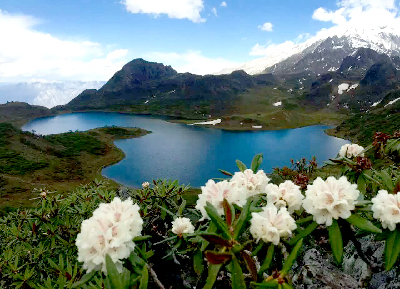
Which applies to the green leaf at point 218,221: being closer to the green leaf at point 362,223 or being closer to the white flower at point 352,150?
the green leaf at point 362,223

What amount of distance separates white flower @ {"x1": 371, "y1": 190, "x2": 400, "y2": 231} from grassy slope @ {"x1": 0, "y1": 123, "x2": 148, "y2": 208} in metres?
77.0

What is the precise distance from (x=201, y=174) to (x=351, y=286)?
76126 mm

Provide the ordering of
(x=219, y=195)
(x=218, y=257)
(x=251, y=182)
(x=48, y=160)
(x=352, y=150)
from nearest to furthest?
(x=218, y=257), (x=219, y=195), (x=251, y=182), (x=352, y=150), (x=48, y=160)

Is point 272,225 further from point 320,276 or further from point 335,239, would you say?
point 320,276

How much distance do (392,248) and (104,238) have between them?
2990 millimetres

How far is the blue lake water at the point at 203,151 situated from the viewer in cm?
8273

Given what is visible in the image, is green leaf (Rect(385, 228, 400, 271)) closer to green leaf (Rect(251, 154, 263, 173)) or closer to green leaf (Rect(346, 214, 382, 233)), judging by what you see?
green leaf (Rect(346, 214, 382, 233))

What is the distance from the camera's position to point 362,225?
2604 millimetres

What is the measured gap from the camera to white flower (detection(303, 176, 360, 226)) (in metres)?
2.59

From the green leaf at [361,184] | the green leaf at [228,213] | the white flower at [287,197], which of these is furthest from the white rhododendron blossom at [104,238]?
the green leaf at [361,184]

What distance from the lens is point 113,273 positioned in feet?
7.57

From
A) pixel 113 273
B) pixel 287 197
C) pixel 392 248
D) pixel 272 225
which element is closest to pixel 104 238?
pixel 113 273

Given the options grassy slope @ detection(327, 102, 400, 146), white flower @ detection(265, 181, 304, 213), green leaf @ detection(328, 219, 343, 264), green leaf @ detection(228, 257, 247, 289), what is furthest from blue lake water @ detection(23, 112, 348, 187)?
green leaf @ detection(228, 257, 247, 289)

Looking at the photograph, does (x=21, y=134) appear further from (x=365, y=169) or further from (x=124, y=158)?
(x=365, y=169)
